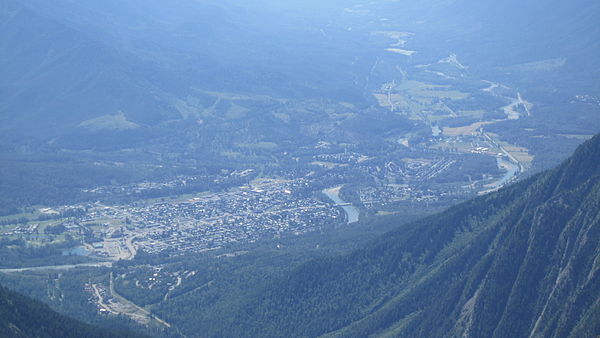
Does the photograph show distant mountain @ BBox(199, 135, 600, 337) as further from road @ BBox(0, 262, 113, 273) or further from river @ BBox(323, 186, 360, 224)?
river @ BBox(323, 186, 360, 224)

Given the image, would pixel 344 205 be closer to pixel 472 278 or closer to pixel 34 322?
pixel 472 278

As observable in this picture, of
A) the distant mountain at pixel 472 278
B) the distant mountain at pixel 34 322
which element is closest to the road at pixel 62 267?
the distant mountain at pixel 472 278

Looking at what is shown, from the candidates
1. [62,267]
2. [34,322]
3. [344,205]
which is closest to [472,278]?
[34,322]

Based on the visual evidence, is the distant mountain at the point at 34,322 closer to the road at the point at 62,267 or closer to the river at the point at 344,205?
the road at the point at 62,267

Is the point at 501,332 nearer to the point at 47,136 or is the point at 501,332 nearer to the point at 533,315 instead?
the point at 533,315

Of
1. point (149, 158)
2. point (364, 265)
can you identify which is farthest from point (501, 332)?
point (149, 158)

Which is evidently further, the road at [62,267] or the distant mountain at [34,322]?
the road at [62,267]
